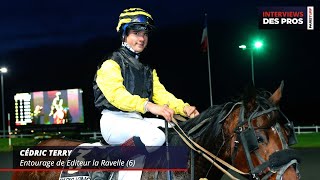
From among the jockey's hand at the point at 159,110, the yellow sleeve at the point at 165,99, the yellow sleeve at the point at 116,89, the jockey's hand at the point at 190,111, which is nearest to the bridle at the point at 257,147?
the jockey's hand at the point at 159,110

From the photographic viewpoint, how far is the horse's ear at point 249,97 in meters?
3.59

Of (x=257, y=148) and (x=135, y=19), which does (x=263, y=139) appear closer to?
(x=257, y=148)

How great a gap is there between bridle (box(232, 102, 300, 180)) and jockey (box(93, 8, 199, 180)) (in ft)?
2.07

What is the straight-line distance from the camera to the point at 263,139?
11.3 ft

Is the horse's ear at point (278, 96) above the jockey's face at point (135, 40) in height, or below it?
below

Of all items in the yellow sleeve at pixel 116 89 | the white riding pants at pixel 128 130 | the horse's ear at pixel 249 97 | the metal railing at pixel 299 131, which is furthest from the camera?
the metal railing at pixel 299 131

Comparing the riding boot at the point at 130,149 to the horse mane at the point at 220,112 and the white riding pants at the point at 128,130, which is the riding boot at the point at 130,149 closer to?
the white riding pants at the point at 128,130

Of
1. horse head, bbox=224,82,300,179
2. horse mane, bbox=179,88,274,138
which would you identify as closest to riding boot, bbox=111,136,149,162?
horse mane, bbox=179,88,274,138

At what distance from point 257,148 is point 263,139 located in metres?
0.08

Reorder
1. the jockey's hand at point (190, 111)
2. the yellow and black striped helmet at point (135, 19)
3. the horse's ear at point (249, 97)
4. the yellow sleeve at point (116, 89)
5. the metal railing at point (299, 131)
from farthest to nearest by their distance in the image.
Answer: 1. the metal railing at point (299, 131)
2. the jockey's hand at point (190, 111)
3. the yellow and black striped helmet at point (135, 19)
4. the yellow sleeve at point (116, 89)
5. the horse's ear at point (249, 97)

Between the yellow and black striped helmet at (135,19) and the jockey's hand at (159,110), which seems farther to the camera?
the yellow and black striped helmet at (135,19)

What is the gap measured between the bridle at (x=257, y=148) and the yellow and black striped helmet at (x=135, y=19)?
1.22 m

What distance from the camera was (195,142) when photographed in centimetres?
412

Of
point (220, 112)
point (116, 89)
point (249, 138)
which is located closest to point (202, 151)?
point (220, 112)
